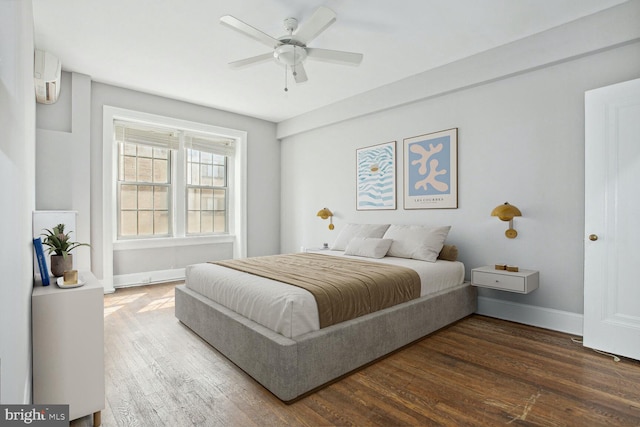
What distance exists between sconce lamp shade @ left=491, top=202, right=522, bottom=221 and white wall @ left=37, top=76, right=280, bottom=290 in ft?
13.3

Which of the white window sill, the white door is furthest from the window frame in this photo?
the white door

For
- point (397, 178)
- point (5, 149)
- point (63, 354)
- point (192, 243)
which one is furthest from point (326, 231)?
point (5, 149)

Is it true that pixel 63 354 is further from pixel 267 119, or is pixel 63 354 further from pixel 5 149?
pixel 267 119

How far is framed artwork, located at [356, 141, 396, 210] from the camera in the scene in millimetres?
4516

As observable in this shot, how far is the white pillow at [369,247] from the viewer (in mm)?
3773

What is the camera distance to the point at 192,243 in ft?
17.7

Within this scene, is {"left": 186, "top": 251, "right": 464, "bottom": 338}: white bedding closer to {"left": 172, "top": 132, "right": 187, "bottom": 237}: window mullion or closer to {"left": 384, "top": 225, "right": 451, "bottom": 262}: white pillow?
{"left": 384, "top": 225, "right": 451, "bottom": 262}: white pillow

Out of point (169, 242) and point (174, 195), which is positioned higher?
point (174, 195)

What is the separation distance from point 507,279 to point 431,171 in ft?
5.17

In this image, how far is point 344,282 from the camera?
2463 mm

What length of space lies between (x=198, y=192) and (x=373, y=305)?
405 cm

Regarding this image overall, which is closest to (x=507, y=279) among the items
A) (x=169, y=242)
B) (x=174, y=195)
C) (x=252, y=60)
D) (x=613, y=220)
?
(x=613, y=220)

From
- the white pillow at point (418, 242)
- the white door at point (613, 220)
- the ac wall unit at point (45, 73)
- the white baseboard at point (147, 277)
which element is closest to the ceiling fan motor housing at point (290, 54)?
the white pillow at point (418, 242)

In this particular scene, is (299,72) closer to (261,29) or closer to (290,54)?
(290,54)
